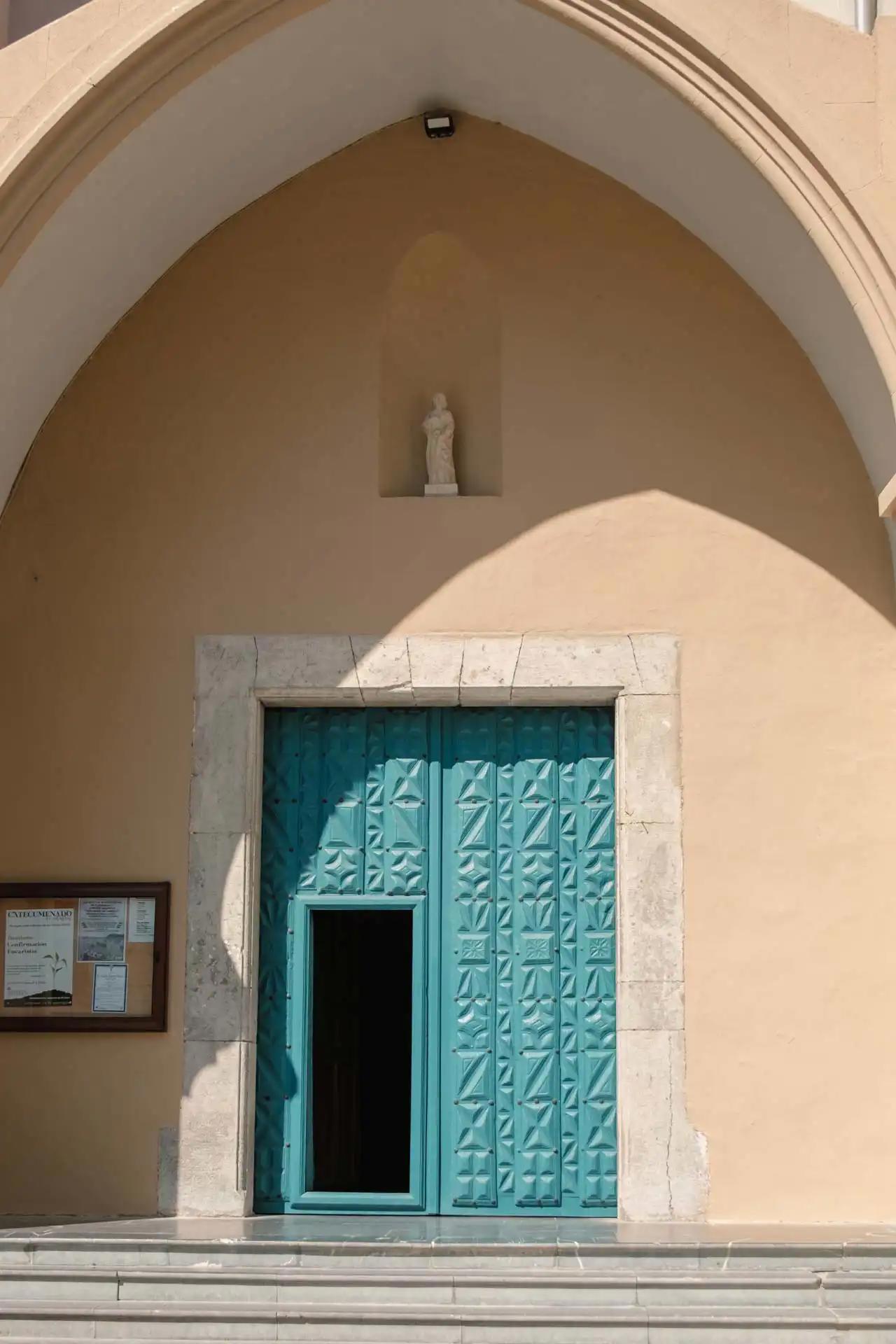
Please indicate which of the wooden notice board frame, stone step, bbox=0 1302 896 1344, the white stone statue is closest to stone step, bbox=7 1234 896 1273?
stone step, bbox=0 1302 896 1344

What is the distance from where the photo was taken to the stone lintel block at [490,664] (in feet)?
21.4

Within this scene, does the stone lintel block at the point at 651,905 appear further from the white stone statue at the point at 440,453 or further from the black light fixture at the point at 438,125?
the black light fixture at the point at 438,125

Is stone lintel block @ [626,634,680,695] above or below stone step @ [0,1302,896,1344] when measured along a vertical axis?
above

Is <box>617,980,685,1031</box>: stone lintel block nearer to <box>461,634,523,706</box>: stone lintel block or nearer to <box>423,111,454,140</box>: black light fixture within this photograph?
<box>461,634,523,706</box>: stone lintel block

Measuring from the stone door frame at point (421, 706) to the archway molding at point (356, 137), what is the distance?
45.2 inches

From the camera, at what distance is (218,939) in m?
6.37

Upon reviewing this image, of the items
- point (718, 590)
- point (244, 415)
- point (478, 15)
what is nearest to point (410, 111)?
point (478, 15)

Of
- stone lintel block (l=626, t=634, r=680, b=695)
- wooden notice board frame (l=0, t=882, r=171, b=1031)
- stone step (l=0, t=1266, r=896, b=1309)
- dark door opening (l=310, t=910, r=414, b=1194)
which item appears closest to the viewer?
stone step (l=0, t=1266, r=896, b=1309)

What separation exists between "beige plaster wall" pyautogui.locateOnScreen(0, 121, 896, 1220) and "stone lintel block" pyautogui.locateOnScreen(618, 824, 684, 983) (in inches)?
3.0

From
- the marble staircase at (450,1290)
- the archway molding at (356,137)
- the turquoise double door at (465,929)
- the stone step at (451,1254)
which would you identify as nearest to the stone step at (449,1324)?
the marble staircase at (450,1290)

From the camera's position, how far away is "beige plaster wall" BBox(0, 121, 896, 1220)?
6.24m

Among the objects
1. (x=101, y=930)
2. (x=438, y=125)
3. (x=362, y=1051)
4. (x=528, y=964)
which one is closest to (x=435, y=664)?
Answer: (x=528, y=964)

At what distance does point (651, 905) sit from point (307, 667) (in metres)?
1.52

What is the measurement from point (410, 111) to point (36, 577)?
7.56 ft
